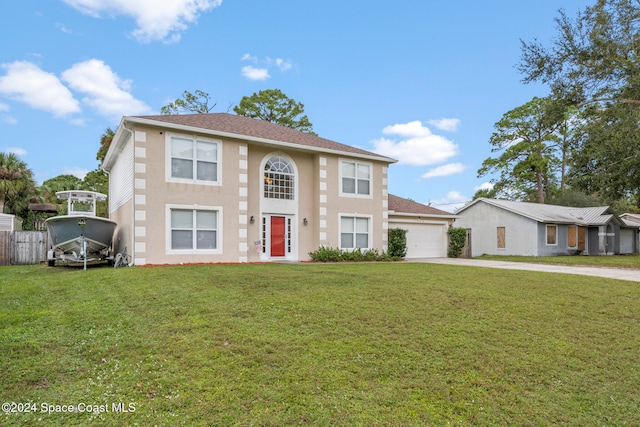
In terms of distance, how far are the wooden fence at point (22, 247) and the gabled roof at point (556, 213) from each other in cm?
2439

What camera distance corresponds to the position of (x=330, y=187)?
15.4m

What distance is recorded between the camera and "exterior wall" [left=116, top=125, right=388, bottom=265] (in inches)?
461

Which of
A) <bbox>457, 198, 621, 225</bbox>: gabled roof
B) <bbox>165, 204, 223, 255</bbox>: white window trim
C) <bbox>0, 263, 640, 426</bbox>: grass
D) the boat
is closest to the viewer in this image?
<bbox>0, 263, 640, 426</bbox>: grass

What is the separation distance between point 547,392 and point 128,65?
62.9 ft

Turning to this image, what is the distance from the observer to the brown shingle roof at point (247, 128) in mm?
12664

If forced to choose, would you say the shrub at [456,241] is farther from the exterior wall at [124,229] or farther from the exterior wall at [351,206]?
the exterior wall at [124,229]

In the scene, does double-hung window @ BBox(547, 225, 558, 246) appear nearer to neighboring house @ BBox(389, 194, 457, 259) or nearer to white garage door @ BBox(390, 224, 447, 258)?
neighboring house @ BBox(389, 194, 457, 259)

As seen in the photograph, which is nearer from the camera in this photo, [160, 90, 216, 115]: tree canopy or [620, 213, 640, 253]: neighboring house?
[620, 213, 640, 253]: neighboring house

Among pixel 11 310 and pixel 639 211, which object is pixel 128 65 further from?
pixel 639 211

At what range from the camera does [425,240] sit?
19.5 metres

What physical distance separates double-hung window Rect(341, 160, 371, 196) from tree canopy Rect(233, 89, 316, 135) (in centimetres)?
1538

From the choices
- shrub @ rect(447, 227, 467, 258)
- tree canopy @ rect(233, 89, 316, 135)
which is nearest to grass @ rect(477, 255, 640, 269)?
shrub @ rect(447, 227, 467, 258)

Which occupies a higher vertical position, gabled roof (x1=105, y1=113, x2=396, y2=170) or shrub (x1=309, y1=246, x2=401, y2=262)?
gabled roof (x1=105, y1=113, x2=396, y2=170)

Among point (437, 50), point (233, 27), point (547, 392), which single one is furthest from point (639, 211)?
point (547, 392)
